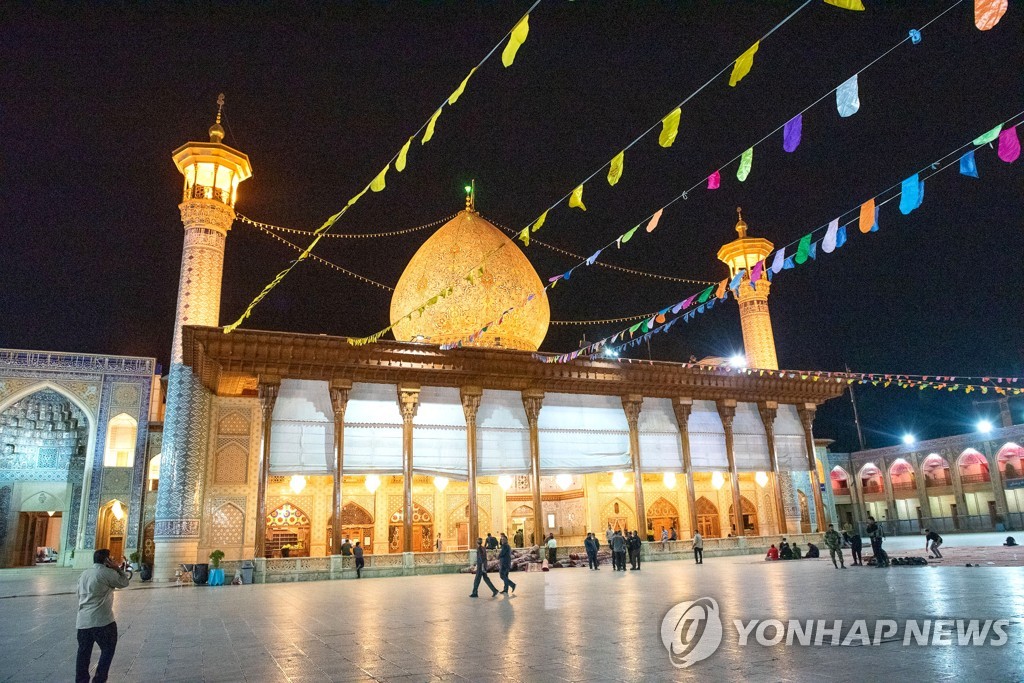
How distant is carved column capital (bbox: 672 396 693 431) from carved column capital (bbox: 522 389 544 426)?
5159mm

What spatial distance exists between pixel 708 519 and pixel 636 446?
23.0 feet

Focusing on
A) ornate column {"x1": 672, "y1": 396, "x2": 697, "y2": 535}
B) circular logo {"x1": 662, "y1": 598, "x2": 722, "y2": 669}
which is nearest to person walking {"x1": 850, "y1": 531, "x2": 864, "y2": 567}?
circular logo {"x1": 662, "y1": 598, "x2": 722, "y2": 669}

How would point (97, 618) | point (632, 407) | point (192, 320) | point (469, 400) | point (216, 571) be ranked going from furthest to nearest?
point (632, 407) < point (469, 400) < point (192, 320) < point (216, 571) < point (97, 618)

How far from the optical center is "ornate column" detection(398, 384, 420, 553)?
19.0 metres

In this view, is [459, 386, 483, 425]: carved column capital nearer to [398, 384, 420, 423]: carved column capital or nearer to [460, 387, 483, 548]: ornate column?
[460, 387, 483, 548]: ornate column

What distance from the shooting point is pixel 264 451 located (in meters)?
17.9

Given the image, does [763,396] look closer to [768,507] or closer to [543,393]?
[768,507]

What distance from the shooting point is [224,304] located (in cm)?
2703

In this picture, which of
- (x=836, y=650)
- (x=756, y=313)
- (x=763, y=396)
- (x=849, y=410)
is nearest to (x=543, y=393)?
(x=763, y=396)

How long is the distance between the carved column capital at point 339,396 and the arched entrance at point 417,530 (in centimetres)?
550

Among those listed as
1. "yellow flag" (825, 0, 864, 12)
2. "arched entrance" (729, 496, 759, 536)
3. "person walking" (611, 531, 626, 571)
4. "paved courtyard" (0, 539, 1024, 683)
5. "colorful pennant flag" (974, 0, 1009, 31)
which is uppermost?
"colorful pennant flag" (974, 0, 1009, 31)

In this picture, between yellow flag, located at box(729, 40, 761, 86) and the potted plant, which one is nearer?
yellow flag, located at box(729, 40, 761, 86)

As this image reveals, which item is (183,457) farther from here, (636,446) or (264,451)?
(636,446)

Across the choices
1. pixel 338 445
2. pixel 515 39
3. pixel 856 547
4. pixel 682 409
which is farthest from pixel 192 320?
pixel 856 547
